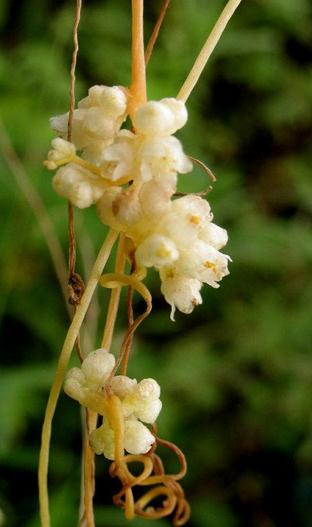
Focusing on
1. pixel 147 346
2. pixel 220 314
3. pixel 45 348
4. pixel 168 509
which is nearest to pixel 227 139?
pixel 220 314

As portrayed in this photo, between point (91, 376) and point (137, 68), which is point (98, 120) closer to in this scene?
point (137, 68)

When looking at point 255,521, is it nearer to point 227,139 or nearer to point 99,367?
point 227,139

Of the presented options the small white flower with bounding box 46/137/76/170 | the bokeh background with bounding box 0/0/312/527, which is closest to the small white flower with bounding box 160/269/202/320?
the small white flower with bounding box 46/137/76/170

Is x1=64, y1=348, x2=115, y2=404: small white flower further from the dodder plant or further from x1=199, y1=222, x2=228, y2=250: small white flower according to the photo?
x1=199, y1=222, x2=228, y2=250: small white flower

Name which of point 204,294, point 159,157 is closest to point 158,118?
point 159,157

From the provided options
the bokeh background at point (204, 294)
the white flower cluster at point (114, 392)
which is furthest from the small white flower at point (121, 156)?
the bokeh background at point (204, 294)
